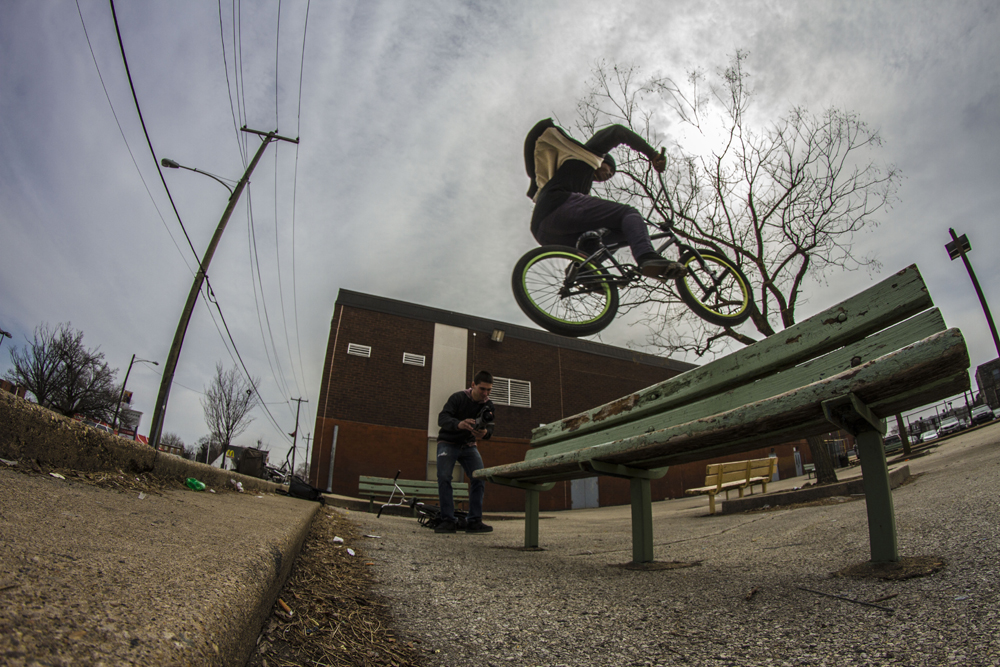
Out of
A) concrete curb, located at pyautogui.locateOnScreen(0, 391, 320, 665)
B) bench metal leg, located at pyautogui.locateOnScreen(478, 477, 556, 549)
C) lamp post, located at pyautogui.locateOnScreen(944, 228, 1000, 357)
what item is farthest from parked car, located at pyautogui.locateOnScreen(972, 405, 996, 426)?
concrete curb, located at pyautogui.locateOnScreen(0, 391, 320, 665)

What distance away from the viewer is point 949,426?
29203 millimetres

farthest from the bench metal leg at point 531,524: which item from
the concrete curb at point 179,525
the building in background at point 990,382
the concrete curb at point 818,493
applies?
the building in background at point 990,382

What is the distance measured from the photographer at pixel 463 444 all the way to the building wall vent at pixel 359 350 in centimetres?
1436

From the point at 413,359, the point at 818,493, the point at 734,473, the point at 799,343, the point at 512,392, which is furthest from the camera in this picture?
the point at 512,392

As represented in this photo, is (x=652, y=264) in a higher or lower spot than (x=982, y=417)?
lower

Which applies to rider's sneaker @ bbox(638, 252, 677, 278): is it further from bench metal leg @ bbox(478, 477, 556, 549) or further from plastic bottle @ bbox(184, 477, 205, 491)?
plastic bottle @ bbox(184, 477, 205, 491)

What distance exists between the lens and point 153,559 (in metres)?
1.14

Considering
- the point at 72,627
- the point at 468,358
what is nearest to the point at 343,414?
the point at 468,358

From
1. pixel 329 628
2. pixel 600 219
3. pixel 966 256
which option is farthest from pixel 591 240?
pixel 966 256

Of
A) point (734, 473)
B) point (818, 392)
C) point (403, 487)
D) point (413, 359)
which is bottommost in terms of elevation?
point (403, 487)

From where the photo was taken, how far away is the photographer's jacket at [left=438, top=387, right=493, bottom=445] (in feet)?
16.6

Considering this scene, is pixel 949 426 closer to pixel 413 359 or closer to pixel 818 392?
pixel 413 359

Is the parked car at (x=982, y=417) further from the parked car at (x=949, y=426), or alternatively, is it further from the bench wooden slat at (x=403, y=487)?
the bench wooden slat at (x=403, y=487)

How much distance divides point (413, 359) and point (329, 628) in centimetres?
1853
